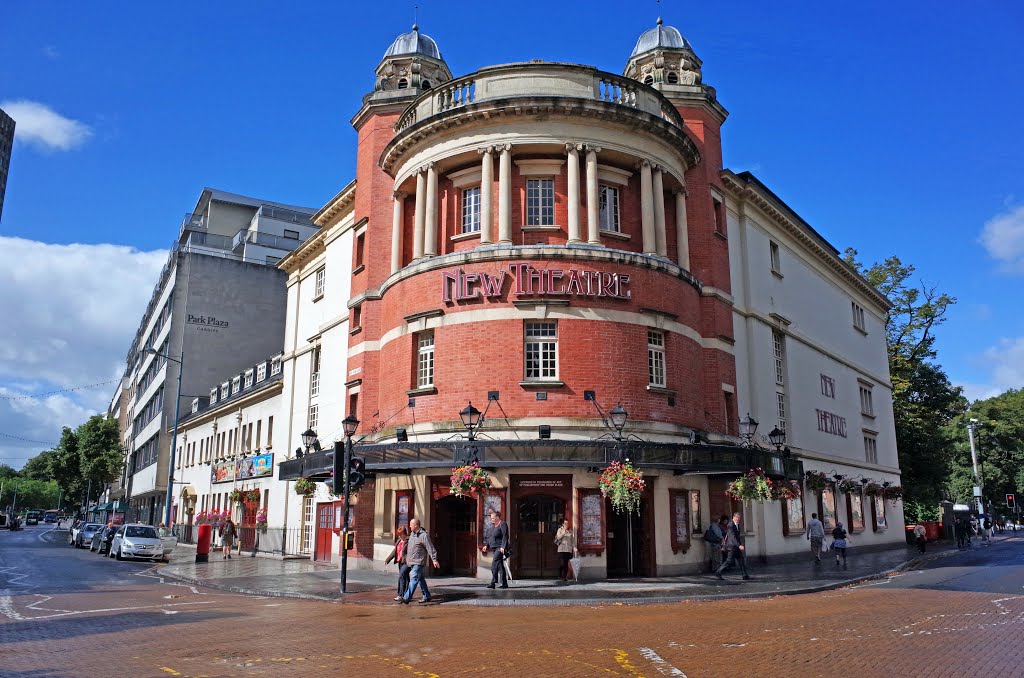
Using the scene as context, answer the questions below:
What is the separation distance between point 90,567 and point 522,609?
65.2 feet

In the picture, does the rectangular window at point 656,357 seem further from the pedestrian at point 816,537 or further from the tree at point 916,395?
the tree at point 916,395

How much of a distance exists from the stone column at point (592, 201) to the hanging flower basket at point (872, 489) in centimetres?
2462

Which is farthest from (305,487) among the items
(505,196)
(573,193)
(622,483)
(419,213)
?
(573,193)

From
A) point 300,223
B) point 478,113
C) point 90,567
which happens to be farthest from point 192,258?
point 478,113

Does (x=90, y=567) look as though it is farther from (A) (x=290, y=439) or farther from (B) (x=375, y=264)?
(B) (x=375, y=264)

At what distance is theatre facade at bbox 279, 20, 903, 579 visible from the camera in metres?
21.5

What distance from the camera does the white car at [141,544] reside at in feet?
106

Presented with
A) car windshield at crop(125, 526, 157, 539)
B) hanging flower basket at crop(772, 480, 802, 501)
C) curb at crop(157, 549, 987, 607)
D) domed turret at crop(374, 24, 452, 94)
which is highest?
domed turret at crop(374, 24, 452, 94)

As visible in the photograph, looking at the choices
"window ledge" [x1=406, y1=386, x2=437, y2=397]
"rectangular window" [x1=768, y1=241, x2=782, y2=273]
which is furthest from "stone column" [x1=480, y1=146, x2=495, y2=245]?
"rectangular window" [x1=768, y1=241, x2=782, y2=273]

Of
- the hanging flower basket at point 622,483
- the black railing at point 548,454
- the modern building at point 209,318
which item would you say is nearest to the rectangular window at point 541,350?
the black railing at point 548,454

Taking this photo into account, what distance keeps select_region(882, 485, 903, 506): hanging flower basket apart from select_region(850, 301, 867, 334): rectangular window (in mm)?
9010

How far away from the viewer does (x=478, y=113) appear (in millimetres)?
23594

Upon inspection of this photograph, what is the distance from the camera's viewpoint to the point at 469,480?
1934 centimetres

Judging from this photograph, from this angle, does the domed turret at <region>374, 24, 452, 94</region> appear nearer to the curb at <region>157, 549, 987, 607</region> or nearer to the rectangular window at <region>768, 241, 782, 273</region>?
the rectangular window at <region>768, 241, 782, 273</region>
